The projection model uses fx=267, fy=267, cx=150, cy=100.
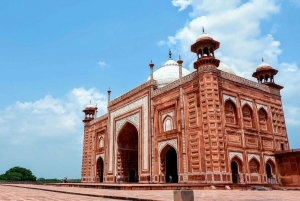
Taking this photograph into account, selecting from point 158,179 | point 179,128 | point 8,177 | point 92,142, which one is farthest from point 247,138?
point 8,177

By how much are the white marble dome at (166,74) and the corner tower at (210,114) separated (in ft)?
22.3

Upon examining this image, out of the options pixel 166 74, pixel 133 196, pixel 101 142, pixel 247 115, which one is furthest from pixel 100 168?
pixel 133 196

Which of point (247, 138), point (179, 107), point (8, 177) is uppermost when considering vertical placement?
point (179, 107)

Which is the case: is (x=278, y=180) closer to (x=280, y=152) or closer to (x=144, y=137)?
(x=280, y=152)

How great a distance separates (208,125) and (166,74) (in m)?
9.78

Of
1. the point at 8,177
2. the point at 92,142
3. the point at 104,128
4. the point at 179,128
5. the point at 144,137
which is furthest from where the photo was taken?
the point at 8,177

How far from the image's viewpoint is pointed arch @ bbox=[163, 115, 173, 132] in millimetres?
16922

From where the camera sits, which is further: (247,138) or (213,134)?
(247,138)

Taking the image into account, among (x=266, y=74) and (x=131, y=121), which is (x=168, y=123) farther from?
(x=266, y=74)

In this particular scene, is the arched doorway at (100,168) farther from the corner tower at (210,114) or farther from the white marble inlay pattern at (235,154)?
the white marble inlay pattern at (235,154)

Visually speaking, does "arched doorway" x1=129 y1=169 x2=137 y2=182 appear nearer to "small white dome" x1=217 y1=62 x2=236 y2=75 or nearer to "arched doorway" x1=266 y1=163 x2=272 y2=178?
"arched doorway" x1=266 y1=163 x2=272 y2=178

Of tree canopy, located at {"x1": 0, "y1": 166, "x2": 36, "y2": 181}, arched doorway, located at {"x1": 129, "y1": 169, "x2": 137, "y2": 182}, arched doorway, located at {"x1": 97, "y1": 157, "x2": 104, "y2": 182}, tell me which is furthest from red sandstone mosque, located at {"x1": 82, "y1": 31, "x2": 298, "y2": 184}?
tree canopy, located at {"x1": 0, "y1": 166, "x2": 36, "y2": 181}

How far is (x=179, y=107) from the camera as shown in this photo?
16.3 metres

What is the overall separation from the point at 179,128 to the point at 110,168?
8.92 meters
